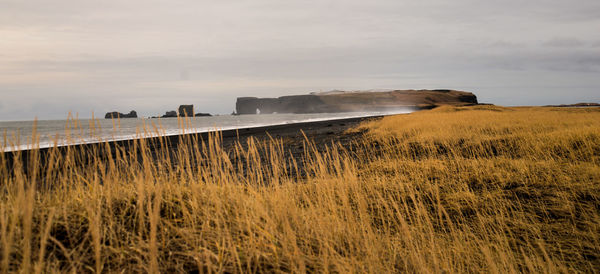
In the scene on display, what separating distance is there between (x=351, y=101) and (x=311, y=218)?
516ft

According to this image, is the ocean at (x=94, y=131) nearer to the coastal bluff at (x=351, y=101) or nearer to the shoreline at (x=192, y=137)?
the shoreline at (x=192, y=137)

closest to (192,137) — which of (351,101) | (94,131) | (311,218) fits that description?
(94,131)

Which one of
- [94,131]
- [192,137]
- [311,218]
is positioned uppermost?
[94,131]

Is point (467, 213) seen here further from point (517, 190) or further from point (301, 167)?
point (301, 167)

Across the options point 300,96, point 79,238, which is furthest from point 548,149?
point 300,96

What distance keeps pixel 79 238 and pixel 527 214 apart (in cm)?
529

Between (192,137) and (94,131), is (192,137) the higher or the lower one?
the lower one

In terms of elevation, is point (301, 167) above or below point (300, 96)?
below

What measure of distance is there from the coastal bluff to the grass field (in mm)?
118173

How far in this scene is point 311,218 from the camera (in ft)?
12.5

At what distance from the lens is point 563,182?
18.8 ft

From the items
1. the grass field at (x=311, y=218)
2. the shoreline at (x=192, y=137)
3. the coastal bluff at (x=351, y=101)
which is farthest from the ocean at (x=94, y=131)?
the coastal bluff at (x=351, y=101)

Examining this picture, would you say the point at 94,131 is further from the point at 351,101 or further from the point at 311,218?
the point at 351,101

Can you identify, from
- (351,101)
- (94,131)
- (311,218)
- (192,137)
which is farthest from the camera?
(351,101)
